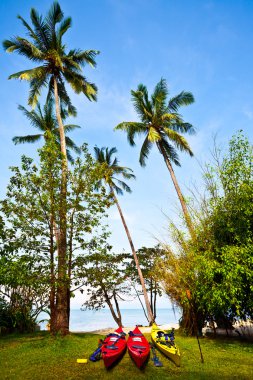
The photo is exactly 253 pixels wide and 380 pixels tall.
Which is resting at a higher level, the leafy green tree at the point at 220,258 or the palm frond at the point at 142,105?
the palm frond at the point at 142,105

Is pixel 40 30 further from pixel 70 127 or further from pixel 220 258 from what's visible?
pixel 220 258

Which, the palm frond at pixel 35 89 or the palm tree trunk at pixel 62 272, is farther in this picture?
the palm frond at pixel 35 89

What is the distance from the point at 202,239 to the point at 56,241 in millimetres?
6935

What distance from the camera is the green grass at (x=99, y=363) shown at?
22.5 feet

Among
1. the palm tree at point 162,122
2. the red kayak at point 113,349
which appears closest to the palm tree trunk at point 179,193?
the palm tree at point 162,122

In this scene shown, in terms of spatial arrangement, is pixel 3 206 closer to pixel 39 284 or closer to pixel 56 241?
pixel 56 241

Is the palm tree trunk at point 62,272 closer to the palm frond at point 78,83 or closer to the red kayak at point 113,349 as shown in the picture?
the red kayak at point 113,349

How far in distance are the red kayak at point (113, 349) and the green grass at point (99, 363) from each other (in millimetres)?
215

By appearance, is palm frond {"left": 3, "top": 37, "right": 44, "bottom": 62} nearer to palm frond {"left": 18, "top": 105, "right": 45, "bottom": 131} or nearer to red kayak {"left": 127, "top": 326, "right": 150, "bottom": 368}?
palm frond {"left": 18, "top": 105, "right": 45, "bottom": 131}

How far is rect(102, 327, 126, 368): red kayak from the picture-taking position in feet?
24.4

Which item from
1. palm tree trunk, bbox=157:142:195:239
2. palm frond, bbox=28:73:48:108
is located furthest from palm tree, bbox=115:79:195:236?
palm frond, bbox=28:73:48:108

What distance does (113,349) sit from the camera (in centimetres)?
795

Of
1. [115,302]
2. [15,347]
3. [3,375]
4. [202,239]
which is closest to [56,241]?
[15,347]

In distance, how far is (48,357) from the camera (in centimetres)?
857
